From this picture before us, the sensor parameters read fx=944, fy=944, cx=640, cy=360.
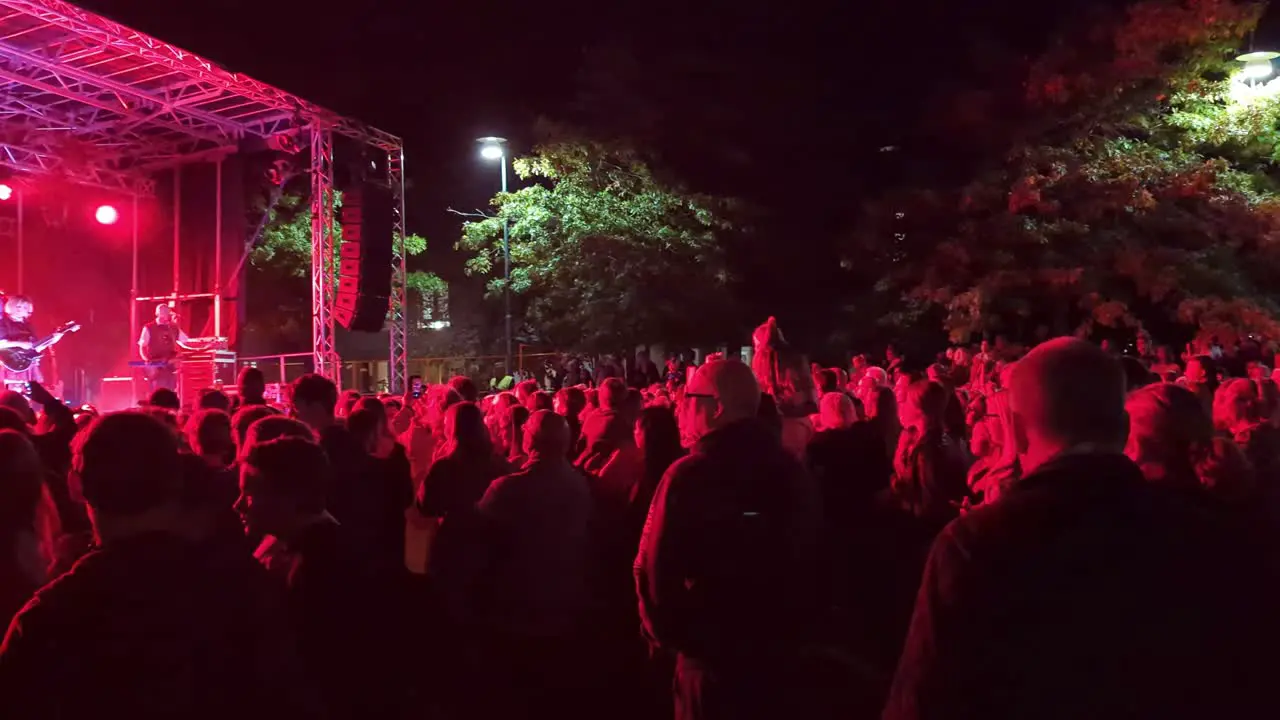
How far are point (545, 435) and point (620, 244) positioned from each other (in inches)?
568

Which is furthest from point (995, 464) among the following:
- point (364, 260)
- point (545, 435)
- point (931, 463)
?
point (364, 260)

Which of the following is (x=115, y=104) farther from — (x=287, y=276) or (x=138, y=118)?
(x=287, y=276)

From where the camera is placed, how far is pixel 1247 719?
176cm

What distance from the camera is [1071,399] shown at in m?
1.79

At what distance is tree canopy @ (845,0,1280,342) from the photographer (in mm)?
14133

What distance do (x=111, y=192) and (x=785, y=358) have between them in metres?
16.6

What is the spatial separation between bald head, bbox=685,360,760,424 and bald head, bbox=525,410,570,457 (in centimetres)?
107

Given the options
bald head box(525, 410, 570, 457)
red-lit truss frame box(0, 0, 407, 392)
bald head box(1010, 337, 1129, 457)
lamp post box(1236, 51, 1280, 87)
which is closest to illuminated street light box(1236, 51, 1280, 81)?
lamp post box(1236, 51, 1280, 87)

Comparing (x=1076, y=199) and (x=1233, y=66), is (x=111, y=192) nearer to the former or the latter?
(x=1076, y=199)

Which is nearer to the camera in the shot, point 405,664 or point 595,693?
point 405,664

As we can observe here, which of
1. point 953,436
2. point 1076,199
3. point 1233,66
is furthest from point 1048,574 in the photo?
point 1233,66

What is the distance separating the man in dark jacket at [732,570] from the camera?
2732mm

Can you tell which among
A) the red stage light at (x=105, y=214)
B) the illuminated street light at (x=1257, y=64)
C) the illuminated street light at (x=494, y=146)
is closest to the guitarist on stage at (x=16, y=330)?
the red stage light at (x=105, y=214)

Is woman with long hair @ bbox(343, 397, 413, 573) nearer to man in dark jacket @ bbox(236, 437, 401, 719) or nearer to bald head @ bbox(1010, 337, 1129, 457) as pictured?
man in dark jacket @ bbox(236, 437, 401, 719)
